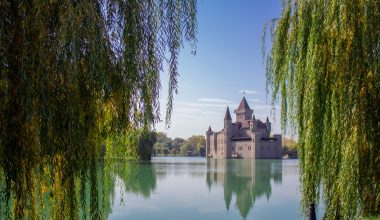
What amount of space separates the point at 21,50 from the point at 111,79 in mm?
561

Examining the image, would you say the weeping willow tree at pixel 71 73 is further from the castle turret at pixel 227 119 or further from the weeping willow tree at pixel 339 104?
the castle turret at pixel 227 119

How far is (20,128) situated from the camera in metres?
1.98

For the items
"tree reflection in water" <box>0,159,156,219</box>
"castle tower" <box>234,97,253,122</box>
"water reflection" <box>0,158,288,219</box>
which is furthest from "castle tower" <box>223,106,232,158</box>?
"tree reflection in water" <box>0,159,156,219</box>

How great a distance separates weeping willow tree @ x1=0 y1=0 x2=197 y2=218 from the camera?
77.0 inches

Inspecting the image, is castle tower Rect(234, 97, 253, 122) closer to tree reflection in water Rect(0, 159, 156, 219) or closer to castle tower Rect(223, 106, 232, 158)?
castle tower Rect(223, 106, 232, 158)

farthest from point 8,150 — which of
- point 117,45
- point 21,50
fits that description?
point 117,45

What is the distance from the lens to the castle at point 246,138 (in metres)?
77.5

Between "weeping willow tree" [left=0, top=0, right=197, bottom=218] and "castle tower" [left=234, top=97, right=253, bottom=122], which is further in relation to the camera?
"castle tower" [left=234, top=97, right=253, bottom=122]

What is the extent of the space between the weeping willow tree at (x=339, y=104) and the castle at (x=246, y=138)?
72417mm

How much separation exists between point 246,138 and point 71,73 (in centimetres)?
7845

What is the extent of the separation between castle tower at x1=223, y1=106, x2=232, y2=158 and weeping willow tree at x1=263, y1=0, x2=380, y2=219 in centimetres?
7511

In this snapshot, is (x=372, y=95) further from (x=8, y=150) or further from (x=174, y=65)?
(x=8, y=150)

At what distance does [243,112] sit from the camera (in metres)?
81.8

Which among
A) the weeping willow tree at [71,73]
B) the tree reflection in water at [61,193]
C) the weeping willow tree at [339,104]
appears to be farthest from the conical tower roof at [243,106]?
the weeping willow tree at [71,73]
